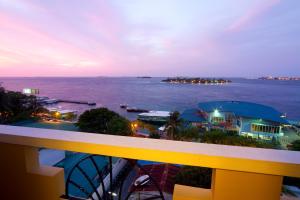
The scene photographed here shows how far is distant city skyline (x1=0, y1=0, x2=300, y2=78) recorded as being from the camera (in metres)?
9.37

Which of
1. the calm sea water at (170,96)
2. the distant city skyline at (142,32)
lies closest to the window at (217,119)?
the distant city skyline at (142,32)

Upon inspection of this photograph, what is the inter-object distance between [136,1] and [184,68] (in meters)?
59.5

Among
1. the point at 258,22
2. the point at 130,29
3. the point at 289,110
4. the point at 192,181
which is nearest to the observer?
the point at 192,181

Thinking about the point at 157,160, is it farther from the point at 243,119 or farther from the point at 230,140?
the point at 243,119

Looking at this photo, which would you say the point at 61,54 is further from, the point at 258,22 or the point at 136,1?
the point at 258,22

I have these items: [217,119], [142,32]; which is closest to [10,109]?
[142,32]

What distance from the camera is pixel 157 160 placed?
2.19 ft

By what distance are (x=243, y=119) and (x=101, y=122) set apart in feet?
45.9

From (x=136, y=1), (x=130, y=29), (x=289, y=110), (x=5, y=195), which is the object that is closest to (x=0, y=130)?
(x=5, y=195)

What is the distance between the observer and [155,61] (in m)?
48.8

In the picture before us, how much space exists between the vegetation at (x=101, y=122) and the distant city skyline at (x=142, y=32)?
6969 mm

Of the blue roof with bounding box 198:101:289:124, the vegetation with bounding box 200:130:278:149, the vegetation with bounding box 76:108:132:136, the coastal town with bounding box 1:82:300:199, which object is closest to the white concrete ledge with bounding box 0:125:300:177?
the coastal town with bounding box 1:82:300:199

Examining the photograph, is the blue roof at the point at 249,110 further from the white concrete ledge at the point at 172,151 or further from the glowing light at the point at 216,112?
the white concrete ledge at the point at 172,151

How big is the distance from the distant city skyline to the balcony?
259 inches
